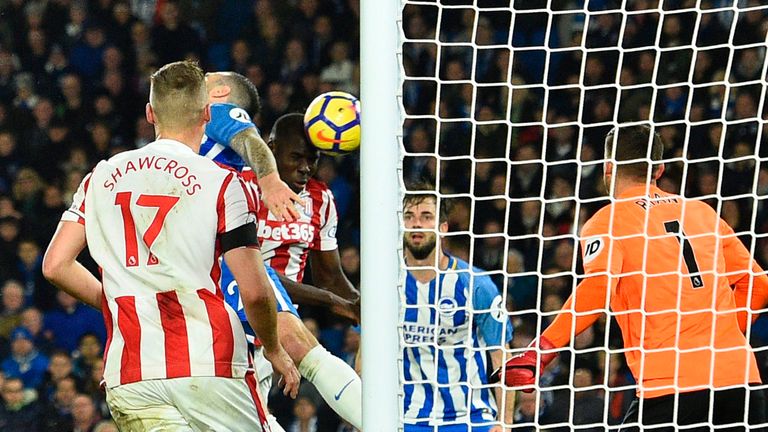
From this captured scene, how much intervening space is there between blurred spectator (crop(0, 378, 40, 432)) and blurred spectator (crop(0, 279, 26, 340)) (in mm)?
350

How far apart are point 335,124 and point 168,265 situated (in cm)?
155

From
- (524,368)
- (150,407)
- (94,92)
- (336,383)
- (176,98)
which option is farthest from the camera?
(94,92)

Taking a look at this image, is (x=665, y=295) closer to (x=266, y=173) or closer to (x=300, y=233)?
(x=266, y=173)

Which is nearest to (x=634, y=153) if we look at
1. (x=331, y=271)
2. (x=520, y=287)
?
(x=331, y=271)

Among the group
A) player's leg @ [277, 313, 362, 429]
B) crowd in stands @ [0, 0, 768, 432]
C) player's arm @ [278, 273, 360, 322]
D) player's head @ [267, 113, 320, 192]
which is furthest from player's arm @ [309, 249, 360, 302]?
crowd in stands @ [0, 0, 768, 432]

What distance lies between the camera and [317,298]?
16.5 feet

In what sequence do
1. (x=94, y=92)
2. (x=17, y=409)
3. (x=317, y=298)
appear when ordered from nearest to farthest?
(x=317, y=298), (x=17, y=409), (x=94, y=92)

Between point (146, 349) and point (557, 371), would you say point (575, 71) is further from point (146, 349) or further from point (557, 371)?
point (146, 349)

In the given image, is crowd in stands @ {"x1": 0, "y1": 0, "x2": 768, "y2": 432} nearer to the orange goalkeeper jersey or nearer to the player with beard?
the player with beard

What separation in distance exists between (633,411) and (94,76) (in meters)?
4.87

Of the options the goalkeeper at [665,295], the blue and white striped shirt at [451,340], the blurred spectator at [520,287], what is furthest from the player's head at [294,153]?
the blurred spectator at [520,287]

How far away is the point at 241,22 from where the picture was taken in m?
7.92

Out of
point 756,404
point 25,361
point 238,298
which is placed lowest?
point 25,361

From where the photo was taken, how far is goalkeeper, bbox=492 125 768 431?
3719 millimetres
